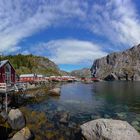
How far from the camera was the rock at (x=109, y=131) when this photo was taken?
→ 21.7 m

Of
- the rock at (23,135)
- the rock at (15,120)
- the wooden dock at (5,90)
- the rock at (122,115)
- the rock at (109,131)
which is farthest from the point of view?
the rock at (122,115)

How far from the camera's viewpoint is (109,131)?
22234mm

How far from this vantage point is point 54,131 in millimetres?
29484

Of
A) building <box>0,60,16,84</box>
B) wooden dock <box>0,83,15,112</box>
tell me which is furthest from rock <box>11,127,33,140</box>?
building <box>0,60,16,84</box>

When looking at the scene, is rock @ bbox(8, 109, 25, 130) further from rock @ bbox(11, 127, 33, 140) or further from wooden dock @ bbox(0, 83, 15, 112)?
wooden dock @ bbox(0, 83, 15, 112)

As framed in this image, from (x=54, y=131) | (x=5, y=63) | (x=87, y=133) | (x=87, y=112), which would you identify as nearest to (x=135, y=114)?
(x=87, y=112)

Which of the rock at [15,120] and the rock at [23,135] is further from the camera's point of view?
the rock at [15,120]

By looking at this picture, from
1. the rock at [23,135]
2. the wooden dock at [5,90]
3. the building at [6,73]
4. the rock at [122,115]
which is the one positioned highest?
the building at [6,73]

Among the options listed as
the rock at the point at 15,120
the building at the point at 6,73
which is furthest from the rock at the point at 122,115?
the building at the point at 6,73

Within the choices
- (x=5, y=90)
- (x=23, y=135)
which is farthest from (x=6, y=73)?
(x=23, y=135)

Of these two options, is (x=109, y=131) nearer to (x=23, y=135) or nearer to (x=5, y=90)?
(x=23, y=135)

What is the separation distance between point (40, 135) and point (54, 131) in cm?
211

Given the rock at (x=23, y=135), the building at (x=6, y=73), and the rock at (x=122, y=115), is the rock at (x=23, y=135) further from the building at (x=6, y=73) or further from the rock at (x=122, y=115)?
the building at (x=6, y=73)

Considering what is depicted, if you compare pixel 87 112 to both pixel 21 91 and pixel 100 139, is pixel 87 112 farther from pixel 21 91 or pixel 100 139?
pixel 100 139
